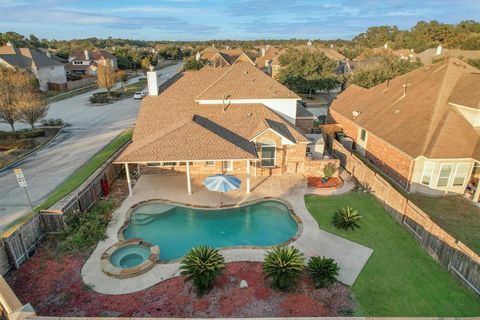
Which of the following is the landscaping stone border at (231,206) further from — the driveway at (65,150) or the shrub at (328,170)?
the driveway at (65,150)

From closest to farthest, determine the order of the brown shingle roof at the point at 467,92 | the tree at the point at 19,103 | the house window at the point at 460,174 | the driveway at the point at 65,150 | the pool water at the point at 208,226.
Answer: the pool water at the point at 208,226 → the driveway at the point at 65,150 → the house window at the point at 460,174 → the brown shingle roof at the point at 467,92 → the tree at the point at 19,103

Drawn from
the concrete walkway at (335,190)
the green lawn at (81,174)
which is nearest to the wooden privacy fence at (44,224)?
the green lawn at (81,174)

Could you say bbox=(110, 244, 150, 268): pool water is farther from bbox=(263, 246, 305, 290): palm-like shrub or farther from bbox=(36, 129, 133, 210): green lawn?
bbox=(36, 129, 133, 210): green lawn

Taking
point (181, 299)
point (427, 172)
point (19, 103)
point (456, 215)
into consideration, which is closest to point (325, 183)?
point (427, 172)

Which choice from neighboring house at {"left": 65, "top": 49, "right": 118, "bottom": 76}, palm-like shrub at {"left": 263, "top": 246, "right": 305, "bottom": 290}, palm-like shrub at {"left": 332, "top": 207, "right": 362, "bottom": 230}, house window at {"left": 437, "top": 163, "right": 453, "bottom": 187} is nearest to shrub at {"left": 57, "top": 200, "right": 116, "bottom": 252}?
palm-like shrub at {"left": 263, "top": 246, "right": 305, "bottom": 290}

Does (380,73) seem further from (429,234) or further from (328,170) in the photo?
(429,234)

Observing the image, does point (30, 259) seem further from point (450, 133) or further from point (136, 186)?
point (450, 133)
